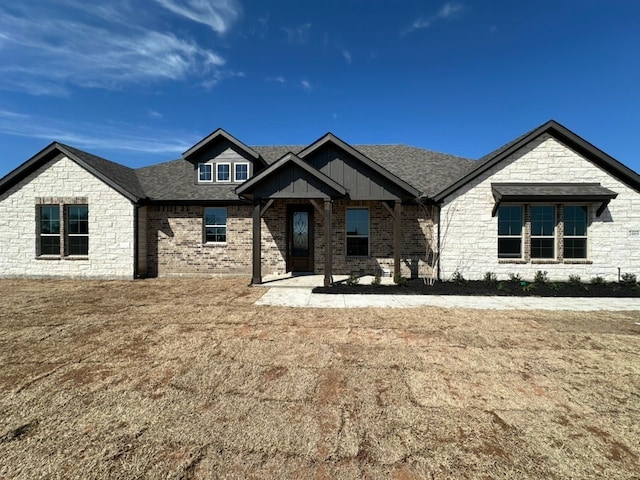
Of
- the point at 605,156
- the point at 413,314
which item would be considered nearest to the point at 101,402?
the point at 413,314

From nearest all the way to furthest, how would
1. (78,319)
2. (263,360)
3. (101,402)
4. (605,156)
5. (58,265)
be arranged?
(101,402), (263,360), (78,319), (605,156), (58,265)

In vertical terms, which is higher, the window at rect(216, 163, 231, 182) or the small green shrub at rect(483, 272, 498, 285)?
the window at rect(216, 163, 231, 182)


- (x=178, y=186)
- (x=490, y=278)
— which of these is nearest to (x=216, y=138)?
(x=178, y=186)

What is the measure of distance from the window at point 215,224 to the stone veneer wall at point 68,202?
3.10 meters

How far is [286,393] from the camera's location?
367 centimetres

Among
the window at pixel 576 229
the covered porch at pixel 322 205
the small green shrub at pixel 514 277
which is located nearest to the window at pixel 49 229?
the covered porch at pixel 322 205

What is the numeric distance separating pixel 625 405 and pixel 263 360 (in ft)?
16.1

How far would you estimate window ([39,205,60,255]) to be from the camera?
42.2ft

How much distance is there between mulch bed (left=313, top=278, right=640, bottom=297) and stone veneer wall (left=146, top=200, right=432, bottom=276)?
2.34 m

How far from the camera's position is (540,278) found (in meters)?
10.9

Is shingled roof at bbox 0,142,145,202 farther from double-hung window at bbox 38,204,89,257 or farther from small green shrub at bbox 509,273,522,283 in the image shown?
small green shrub at bbox 509,273,522,283

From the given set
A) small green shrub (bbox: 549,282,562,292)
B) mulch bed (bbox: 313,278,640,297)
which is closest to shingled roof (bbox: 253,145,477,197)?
mulch bed (bbox: 313,278,640,297)

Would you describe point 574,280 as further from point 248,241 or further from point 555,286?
point 248,241

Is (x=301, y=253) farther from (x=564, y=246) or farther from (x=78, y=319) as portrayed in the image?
(x=564, y=246)
